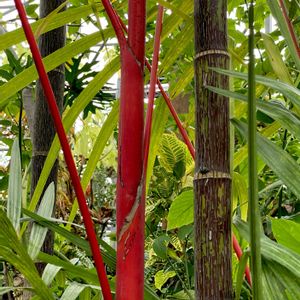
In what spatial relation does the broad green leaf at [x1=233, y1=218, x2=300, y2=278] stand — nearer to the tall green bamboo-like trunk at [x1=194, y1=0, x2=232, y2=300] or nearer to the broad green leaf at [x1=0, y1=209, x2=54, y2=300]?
the tall green bamboo-like trunk at [x1=194, y1=0, x2=232, y2=300]

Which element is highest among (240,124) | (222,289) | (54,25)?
(54,25)

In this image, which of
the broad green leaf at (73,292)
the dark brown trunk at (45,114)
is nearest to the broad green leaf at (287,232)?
the broad green leaf at (73,292)

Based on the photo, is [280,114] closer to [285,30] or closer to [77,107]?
[285,30]

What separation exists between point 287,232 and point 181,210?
0.51ft

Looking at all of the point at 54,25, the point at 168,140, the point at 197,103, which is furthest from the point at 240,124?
the point at 168,140

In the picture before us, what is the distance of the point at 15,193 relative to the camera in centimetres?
42

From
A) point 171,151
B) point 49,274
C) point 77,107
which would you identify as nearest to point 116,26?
point 77,107

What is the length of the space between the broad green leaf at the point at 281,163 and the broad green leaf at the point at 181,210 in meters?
0.22

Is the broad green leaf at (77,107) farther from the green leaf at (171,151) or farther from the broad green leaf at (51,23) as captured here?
the green leaf at (171,151)

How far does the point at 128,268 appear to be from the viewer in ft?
0.98

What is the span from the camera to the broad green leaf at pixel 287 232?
408mm

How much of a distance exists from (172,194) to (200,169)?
0.75m

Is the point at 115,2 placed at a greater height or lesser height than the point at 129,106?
greater

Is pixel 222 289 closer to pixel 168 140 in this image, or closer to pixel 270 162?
pixel 270 162
